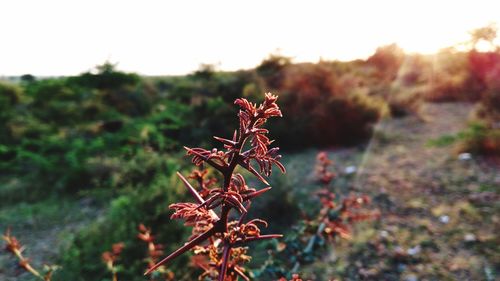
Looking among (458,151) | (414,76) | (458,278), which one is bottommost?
(458,278)

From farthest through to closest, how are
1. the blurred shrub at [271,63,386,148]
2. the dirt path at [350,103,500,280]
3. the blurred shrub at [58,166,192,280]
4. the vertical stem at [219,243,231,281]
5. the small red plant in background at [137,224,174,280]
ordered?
the blurred shrub at [271,63,386,148], the dirt path at [350,103,500,280], the blurred shrub at [58,166,192,280], the small red plant in background at [137,224,174,280], the vertical stem at [219,243,231,281]

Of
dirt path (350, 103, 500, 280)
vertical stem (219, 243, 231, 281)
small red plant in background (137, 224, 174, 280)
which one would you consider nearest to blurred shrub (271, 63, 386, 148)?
dirt path (350, 103, 500, 280)

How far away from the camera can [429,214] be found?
14.3 ft

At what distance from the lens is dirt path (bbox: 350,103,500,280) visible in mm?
3338

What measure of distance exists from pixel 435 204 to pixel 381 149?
8.66ft

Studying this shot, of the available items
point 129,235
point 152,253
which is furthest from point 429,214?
point 152,253

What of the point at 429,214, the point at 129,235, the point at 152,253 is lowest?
the point at 429,214

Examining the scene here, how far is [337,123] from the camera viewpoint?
7812 mm

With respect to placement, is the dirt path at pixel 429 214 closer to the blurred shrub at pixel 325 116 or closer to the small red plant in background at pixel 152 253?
the blurred shrub at pixel 325 116

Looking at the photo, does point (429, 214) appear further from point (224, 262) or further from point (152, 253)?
point (224, 262)

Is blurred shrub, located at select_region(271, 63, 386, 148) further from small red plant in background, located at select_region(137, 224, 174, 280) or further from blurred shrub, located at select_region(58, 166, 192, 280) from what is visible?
small red plant in background, located at select_region(137, 224, 174, 280)

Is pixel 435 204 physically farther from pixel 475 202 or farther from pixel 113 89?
pixel 113 89

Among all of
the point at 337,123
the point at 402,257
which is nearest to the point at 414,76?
the point at 337,123

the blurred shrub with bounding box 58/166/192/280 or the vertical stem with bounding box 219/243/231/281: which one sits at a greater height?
the vertical stem with bounding box 219/243/231/281
